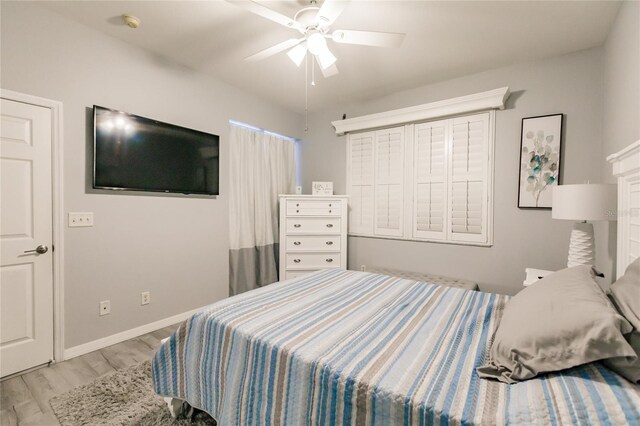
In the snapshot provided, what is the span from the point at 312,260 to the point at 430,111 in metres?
2.28

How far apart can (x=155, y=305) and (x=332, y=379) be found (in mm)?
2431

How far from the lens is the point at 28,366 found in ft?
6.50

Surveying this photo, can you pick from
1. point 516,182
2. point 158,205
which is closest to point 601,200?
point 516,182

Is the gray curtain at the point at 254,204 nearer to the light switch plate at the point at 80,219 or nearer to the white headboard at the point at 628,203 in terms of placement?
the light switch plate at the point at 80,219

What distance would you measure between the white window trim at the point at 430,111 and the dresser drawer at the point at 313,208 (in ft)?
3.52

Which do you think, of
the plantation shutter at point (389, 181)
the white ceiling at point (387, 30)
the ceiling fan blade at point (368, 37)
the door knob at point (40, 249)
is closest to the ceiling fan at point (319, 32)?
the ceiling fan blade at point (368, 37)

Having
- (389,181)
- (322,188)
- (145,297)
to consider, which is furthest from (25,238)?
(389,181)

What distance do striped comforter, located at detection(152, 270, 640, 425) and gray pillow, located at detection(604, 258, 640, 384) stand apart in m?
Result: 0.03

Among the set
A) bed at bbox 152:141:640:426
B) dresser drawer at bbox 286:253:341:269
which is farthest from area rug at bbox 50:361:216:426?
dresser drawer at bbox 286:253:341:269

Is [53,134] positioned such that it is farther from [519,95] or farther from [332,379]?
[519,95]

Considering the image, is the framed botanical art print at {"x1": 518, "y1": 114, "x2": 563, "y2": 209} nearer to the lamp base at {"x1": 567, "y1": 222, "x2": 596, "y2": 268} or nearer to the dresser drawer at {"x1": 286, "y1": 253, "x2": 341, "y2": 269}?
the lamp base at {"x1": 567, "y1": 222, "x2": 596, "y2": 268}

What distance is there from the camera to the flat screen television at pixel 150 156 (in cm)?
227

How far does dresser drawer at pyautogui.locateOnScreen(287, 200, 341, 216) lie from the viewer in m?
3.55

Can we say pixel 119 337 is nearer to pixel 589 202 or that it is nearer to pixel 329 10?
pixel 329 10
